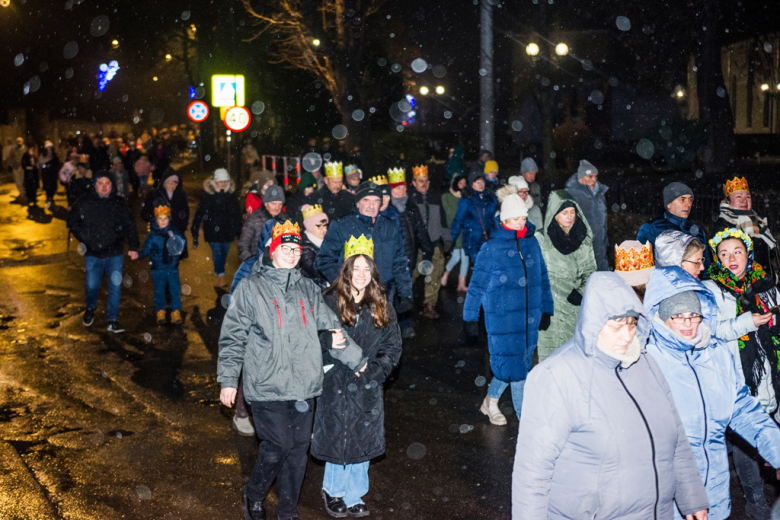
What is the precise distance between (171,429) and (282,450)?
225 centimetres

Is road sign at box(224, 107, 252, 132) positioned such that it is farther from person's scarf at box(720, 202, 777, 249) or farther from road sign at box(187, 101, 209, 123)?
person's scarf at box(720, 202, 777, 249)

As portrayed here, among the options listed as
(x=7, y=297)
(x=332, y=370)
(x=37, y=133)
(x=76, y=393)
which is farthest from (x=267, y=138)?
(x=332, y=370)

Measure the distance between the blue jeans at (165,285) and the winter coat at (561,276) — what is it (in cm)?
536

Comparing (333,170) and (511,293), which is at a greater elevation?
(333,170)

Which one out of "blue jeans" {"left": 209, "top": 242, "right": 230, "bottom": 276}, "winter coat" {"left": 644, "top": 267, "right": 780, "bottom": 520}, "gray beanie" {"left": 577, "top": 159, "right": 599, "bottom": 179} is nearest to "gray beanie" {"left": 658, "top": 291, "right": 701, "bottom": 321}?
"winter coat" {"left": 644, "top": 267, "right": 780, "bottom": 520}

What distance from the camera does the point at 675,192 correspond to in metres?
7.05

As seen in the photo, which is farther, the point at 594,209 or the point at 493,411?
the point at 594,209

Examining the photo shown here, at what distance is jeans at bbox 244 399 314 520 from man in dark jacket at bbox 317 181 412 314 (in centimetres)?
219

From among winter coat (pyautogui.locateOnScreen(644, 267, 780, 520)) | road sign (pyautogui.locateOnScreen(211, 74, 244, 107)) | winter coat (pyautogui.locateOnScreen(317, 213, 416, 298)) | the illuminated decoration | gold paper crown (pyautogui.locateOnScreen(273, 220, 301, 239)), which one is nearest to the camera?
winter coat (pyautogui.locateOnScreen(644, 267, 780, 520))

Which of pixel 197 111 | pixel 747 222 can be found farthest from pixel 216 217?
pixel 197 111

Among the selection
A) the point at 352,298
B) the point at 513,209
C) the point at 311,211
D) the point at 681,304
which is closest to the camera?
the point at 681,304

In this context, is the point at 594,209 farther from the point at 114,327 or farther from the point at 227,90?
the point at 227,90

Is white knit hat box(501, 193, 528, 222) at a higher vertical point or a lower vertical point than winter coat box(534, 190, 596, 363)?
higher

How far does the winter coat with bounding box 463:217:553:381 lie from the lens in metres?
6.46
